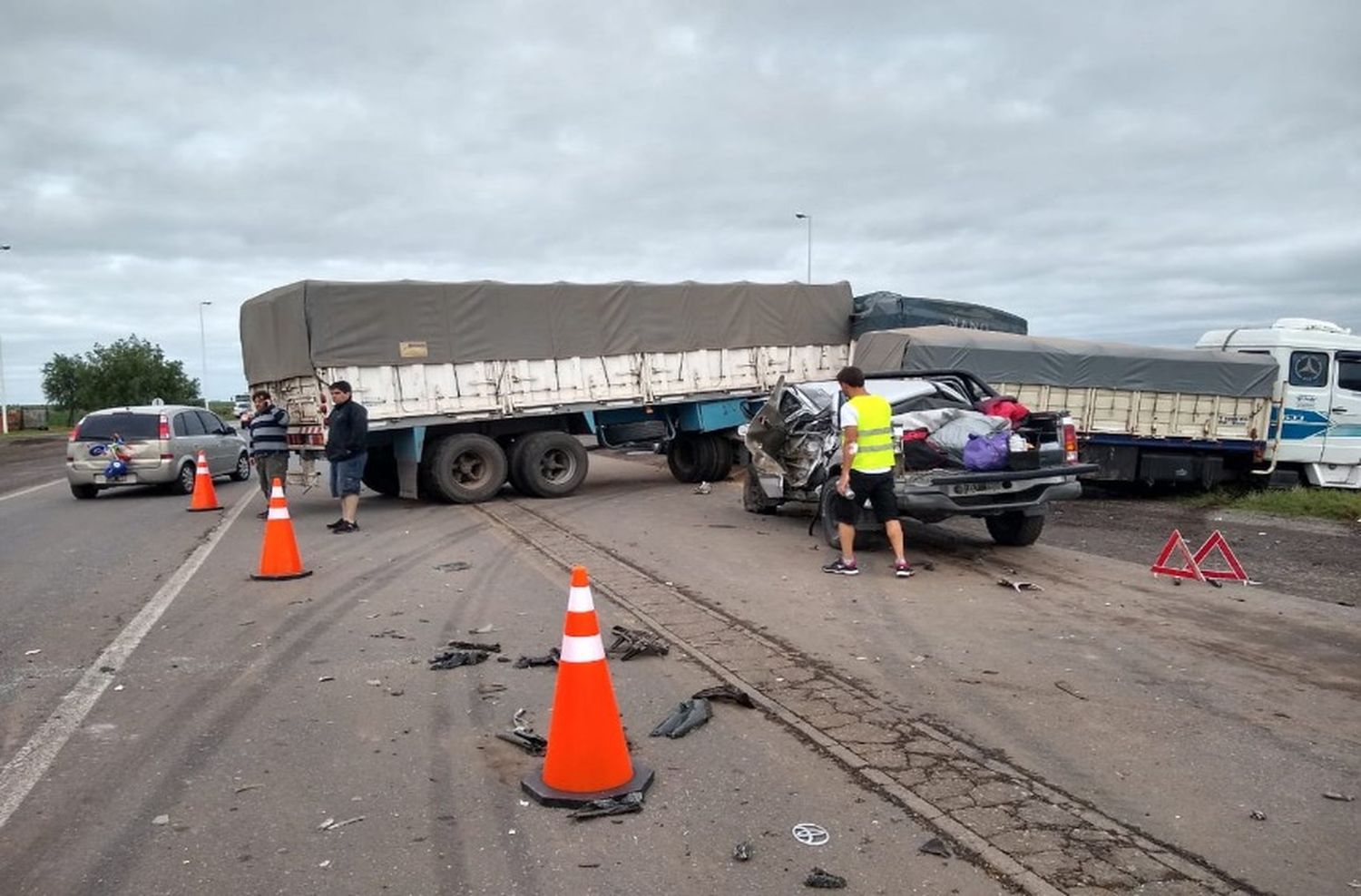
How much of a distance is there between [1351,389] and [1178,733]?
45.6ft

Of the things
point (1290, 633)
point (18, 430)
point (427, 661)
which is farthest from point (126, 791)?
point (18, 430)

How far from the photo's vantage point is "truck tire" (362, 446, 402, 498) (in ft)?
50.8

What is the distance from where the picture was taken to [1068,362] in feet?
50.6

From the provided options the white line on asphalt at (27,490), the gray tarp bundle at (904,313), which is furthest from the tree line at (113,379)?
the gray tarp bundle at (904,313)

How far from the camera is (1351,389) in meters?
15.9

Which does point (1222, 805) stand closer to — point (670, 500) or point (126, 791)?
point (126, 791)

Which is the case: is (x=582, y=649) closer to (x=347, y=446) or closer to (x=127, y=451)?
(x=347, y=446)

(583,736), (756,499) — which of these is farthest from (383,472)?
(583,736)

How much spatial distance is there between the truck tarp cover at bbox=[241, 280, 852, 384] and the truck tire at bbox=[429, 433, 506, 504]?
3.94 feet

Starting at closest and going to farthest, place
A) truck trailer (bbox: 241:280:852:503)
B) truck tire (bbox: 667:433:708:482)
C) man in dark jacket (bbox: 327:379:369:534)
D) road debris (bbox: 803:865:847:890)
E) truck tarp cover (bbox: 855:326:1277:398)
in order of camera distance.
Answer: road debris (bbox: 803:865:847:890)
man in dark jacket (bbox: 327:379:369:534)
truck trailer (bbox: 241:280:852:503)
truck tarp cover (bbox: 855:326:1277:398)
truck tire (bbox: 667:433:708:482)

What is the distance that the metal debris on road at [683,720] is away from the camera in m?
4.77

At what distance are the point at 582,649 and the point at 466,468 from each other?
11144mm

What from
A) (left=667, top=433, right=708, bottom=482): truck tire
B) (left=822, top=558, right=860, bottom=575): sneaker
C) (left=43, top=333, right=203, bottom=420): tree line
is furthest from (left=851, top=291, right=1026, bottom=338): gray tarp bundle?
(left=43, top=333, right=203, bottom=420): tree line

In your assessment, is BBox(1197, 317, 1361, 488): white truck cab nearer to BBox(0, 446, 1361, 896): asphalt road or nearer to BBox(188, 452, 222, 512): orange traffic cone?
BBox(0, 446, 1361, 896): asphalt road
